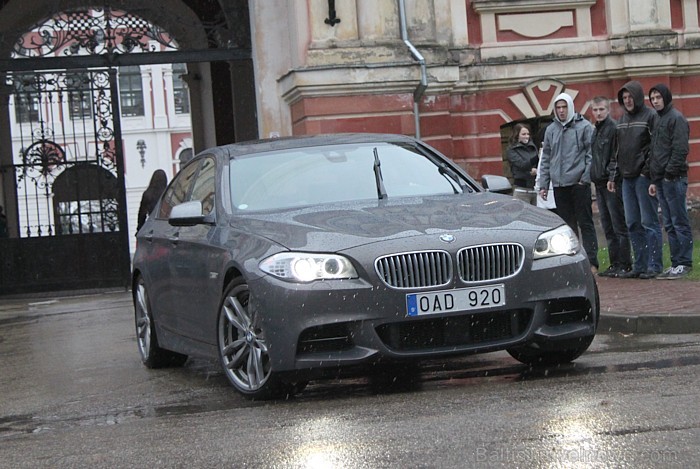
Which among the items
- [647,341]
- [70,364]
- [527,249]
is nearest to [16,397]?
[70,364]

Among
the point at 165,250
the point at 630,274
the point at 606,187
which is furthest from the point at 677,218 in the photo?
the point at 165,250

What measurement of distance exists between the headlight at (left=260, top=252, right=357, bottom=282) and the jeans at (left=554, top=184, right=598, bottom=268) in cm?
761

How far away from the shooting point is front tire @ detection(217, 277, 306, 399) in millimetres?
7406

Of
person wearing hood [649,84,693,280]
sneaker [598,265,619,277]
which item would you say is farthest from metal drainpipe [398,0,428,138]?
person wearing hood [649,84,693,280]

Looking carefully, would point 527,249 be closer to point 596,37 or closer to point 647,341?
point 647,341

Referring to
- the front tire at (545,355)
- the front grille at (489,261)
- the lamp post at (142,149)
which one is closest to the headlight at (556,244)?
the front grille at (489,261)

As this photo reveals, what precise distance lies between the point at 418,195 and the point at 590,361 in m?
1.47

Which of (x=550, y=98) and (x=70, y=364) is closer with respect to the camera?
(x=70, y=364)

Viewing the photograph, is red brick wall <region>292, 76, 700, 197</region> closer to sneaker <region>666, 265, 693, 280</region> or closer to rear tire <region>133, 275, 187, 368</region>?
sneaker <region>666, 265, 693, 280</region>

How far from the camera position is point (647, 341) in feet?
31.4

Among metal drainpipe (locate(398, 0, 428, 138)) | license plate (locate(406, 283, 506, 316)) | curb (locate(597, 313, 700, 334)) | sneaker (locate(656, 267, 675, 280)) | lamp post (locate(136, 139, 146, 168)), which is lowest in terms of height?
curb (locate(597, 313, 700, 334))

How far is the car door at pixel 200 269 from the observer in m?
8.11

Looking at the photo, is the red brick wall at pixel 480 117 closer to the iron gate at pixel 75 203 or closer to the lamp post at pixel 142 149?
the iron gate at pixel 75 203

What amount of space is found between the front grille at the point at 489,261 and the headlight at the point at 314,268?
2.00ft
